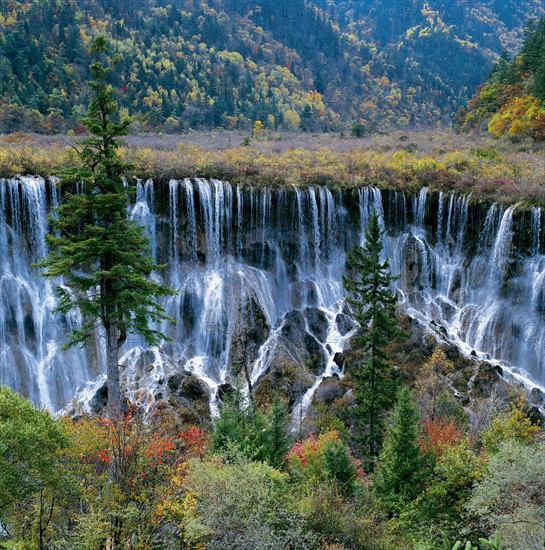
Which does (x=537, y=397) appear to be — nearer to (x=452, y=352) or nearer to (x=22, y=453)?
(x=452, y=352)

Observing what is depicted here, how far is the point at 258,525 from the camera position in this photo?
10.8m

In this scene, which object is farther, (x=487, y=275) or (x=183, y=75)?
(x=183, y=75)

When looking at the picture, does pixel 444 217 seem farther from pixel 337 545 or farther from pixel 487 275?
pixel 337 545

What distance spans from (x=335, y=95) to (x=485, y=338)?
98211 mm

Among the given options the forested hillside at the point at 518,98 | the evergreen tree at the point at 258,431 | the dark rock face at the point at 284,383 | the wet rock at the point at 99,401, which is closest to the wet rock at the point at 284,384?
the dark rock face at the point at 284,383

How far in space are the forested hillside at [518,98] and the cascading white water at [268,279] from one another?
22442 mm

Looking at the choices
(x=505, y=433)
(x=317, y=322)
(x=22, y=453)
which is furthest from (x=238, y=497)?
(x=317, y=322)

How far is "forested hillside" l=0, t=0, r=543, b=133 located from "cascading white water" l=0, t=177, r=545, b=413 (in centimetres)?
1795

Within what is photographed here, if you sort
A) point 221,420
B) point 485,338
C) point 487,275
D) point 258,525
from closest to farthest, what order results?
point 258,525
point 221,420
point 485,338
point 487,275

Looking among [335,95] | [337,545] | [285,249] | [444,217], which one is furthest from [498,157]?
[335,95]

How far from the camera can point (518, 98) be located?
5619 centimetres

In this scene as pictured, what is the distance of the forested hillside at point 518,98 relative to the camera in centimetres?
5122

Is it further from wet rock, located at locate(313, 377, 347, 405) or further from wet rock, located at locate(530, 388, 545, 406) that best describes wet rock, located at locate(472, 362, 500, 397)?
wet rock, located at locate(313, 377, 347, 405)

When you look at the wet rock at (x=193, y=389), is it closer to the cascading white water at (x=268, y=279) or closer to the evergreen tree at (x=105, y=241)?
the cascading white water at (x=268, y=279)
